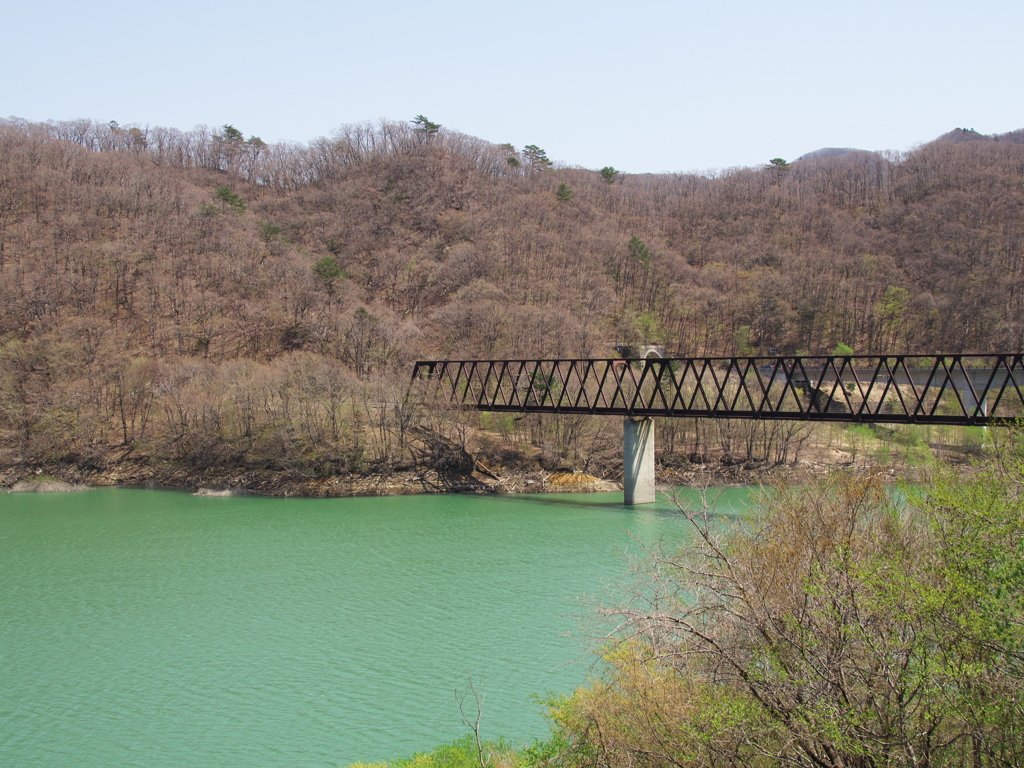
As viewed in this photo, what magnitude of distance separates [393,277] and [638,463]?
145 ft

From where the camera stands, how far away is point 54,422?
4328 centimetres

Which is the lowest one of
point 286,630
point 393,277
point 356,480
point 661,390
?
point 356,480

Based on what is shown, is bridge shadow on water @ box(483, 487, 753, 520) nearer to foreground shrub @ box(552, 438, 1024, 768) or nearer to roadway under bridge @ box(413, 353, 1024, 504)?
roadway under bridge @ box(413, 353, 1024, 504)

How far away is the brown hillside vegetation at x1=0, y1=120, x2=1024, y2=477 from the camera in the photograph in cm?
4328


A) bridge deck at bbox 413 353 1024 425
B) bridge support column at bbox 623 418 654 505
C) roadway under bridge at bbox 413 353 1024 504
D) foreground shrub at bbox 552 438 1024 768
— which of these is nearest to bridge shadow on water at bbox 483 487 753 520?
bridge support column at bbox 623 418 654 505

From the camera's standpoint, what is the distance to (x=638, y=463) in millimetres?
35438

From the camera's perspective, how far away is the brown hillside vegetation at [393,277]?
142 ft

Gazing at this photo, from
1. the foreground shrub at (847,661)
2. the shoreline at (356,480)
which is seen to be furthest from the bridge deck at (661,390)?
the foreground shrub at (847,661)

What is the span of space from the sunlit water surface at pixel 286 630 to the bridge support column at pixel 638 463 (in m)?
2.44

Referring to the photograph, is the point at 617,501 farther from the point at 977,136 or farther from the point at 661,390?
the point at 977,136

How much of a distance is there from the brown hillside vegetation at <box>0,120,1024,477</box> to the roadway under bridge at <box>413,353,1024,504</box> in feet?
8.79

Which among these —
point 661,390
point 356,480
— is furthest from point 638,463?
point 356,480

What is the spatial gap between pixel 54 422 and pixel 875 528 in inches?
1773

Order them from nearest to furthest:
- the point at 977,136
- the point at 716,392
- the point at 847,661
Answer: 1. the point at 847,661
2. the point at 716,392
3. the point at 977,136
